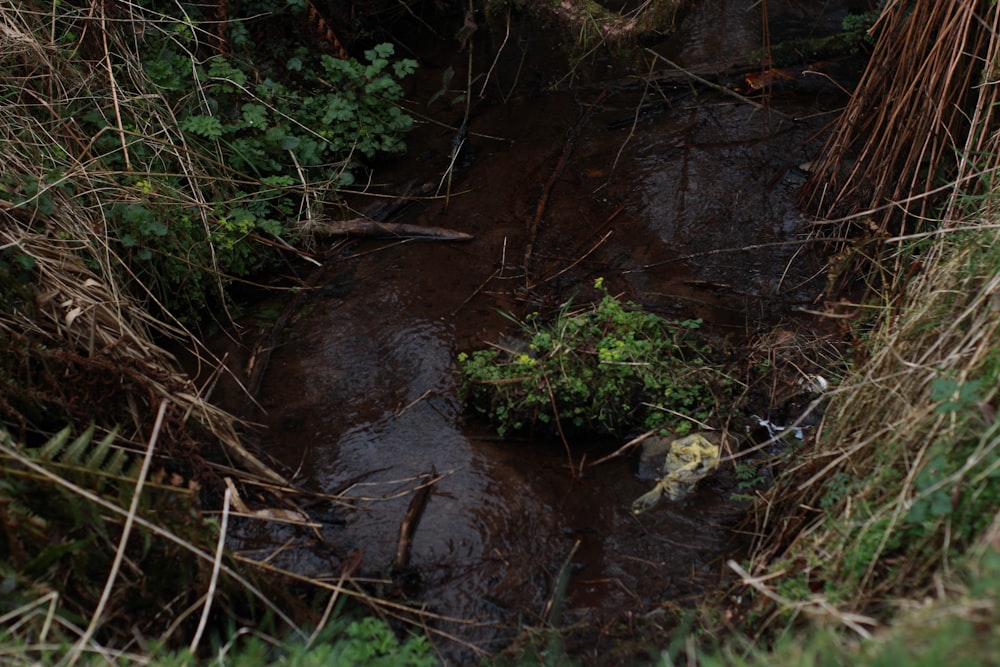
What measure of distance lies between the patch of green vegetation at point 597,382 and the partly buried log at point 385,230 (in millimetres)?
1350

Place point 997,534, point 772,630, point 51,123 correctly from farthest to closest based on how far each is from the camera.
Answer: point 51,123
point 772,630
point 997,534


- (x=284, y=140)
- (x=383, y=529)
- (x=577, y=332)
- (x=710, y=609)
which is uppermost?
(x=284, y=140)

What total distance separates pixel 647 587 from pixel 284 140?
3.32 m

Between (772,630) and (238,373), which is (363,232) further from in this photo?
(772,630)

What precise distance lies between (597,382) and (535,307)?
0.88 m

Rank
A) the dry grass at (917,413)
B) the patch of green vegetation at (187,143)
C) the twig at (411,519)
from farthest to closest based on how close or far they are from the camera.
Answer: the patch of green vegetation at (187,143)
the twig at (411,519)
the dry grass at (917,413)

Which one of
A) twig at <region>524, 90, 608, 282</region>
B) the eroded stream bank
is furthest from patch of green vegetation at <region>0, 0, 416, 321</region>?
twig at <region>524, 90, 608, 282</region>

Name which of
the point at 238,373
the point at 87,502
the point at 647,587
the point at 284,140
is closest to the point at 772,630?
the point at 647,587

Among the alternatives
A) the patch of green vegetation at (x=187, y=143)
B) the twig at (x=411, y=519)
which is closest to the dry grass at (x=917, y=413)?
the twig at (x=411, y=519)

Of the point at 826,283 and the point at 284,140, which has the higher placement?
the point at 284,140

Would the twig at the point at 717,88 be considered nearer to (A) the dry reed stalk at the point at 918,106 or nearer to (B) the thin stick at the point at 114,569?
(A) the dry reed stalk at the point at 918,106

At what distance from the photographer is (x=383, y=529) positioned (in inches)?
127

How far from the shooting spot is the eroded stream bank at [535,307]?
3.04 meters

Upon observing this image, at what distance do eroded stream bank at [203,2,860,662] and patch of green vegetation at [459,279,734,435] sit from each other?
140mm
